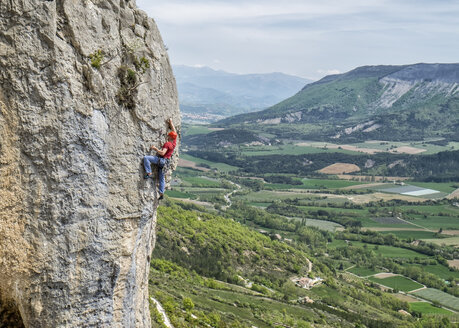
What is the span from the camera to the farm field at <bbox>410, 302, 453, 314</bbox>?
9905cm

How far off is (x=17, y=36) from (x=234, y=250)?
87206 mm

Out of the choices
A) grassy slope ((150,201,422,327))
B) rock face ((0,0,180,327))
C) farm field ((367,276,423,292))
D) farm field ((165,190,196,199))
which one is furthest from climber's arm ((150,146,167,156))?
farm field ((165,190,196,199))

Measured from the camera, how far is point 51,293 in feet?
45.6

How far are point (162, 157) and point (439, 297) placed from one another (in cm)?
11239

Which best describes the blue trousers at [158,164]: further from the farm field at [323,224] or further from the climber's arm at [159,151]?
the farm field at [323,224]

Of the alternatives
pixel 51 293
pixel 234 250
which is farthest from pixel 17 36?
pixel 234 250

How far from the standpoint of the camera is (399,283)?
118m

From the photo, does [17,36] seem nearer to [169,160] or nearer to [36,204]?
[36,204]

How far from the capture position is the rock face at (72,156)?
42.8 feet

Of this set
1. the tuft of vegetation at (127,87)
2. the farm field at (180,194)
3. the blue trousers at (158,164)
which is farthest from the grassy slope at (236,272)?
the farm field at (180,194)

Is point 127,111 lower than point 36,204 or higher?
higher

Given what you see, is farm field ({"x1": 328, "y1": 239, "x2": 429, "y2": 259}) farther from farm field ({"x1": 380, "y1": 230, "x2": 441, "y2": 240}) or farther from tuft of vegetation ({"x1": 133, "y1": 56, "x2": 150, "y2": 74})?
tuft of vegetation ({"x1": 133, "y1": 56, "x2": 150, "y2": 74})

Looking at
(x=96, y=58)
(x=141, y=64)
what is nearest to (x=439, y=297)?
(x=141, y=64)

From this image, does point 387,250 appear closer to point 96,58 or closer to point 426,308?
point 426,308
